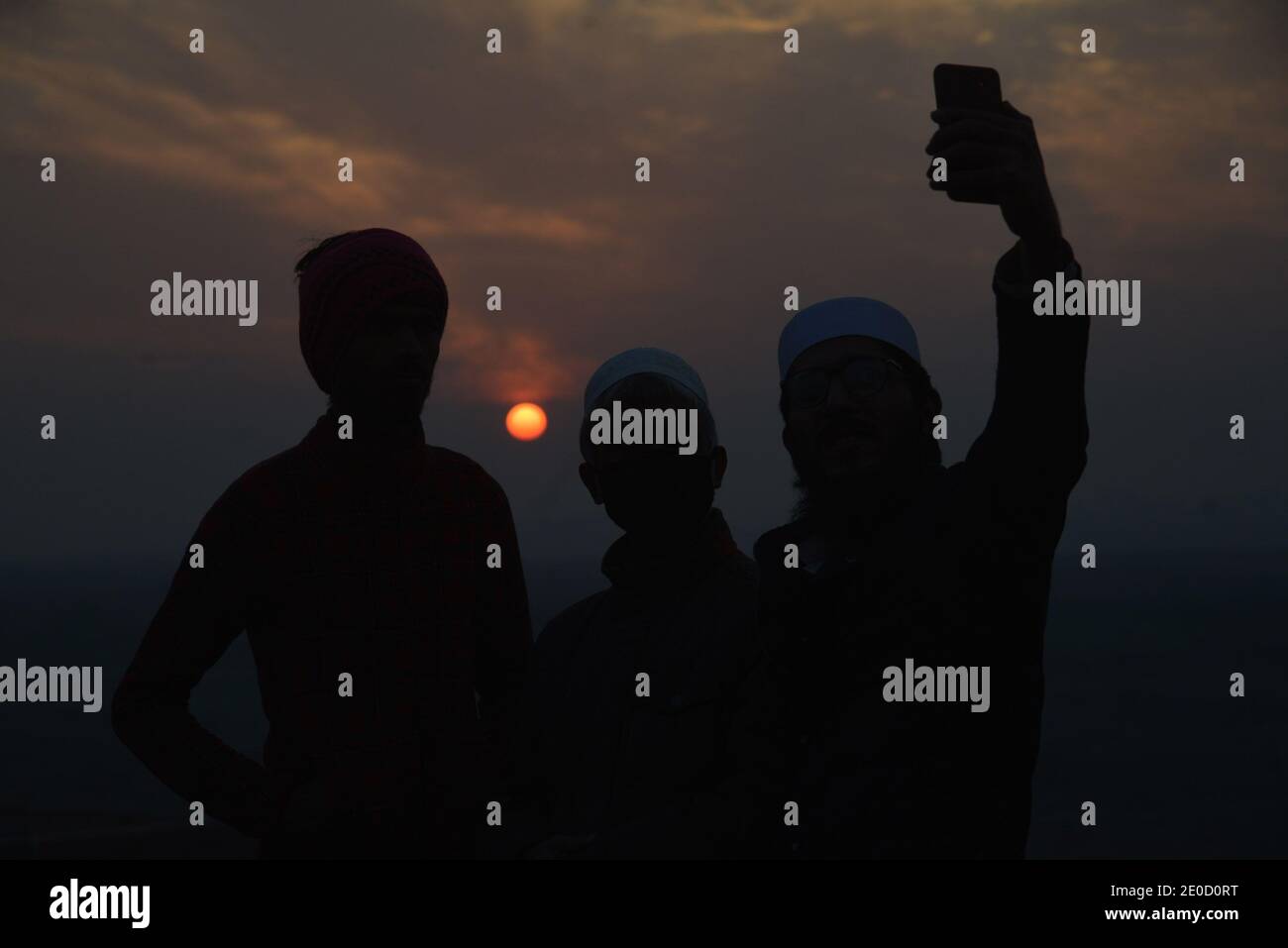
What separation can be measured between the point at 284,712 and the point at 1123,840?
7077cm

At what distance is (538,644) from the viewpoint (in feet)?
15.1

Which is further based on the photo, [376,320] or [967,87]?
[376,320]

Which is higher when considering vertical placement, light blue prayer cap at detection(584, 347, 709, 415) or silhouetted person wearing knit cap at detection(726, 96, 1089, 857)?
light blue prayer cap at detection(584, 347, 709, 415)

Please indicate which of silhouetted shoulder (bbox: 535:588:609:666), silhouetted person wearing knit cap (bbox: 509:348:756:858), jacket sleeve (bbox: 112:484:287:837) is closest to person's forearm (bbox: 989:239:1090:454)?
silhouetted person wearing knit cap (bbox: 509:348:756:858)

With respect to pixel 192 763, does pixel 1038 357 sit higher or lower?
higher

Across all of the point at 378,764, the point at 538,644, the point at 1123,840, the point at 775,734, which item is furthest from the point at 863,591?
the point at 1123,840

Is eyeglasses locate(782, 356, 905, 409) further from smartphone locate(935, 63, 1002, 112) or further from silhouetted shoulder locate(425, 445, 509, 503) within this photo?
silhouetted shoulder locate(425, 445, 509, 503)

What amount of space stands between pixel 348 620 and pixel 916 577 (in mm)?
1830

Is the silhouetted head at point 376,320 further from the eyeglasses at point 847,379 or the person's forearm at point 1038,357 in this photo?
the person's forearm at point 1038,357

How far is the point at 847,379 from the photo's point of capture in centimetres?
386

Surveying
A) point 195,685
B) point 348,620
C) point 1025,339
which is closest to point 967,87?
point 1025,339

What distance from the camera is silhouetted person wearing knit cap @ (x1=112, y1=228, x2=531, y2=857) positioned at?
422cm

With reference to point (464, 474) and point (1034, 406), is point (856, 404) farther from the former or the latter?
point (464, 474)

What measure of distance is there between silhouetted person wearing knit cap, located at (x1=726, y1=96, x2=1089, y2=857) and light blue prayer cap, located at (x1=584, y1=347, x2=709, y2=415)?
404mm
